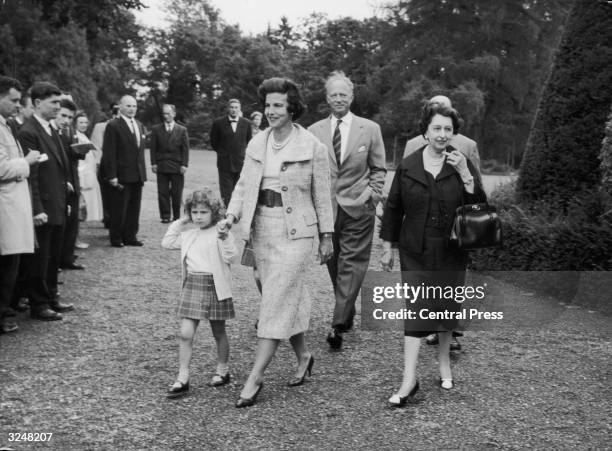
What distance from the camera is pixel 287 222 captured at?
178 inches

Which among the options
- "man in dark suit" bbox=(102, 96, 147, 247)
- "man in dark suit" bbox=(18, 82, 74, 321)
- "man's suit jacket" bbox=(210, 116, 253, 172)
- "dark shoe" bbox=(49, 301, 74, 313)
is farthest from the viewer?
"man's suit jacket" bbox=(210, 116, 253, 172)

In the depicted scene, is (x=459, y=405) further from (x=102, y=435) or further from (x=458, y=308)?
(x=102, y=435)

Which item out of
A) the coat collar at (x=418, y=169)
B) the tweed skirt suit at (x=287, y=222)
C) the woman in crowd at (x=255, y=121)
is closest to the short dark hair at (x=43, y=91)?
the tweed skirt suit at (x=287, y=222)

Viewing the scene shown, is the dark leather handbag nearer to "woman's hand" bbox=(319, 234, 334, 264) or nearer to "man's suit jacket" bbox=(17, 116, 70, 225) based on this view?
"woman's hand" bbox=(319, 234, 334, 264)

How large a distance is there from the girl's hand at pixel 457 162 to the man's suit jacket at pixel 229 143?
858cm

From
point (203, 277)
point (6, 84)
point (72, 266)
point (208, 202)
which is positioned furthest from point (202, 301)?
point (72, 266)

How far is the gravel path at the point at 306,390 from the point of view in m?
3.90

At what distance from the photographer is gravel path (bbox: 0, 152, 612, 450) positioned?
3898 millimetres

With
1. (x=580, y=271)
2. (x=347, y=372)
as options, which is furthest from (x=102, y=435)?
(x=580, y=271)

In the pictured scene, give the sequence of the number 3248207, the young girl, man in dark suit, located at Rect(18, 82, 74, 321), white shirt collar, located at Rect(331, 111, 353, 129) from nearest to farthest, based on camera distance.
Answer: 1. the number 3248207
2. the young girl
3. white shirt collar, located at Rect(331, 111, 353, 129)
4. man in dark suit, located at Rect(18, 82, 74, 321)

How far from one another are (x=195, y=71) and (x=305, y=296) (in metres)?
58.9

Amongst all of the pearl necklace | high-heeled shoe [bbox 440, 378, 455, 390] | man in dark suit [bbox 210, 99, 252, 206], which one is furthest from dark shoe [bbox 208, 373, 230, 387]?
man in dark suit [bbox 210, 99, 252, 206]

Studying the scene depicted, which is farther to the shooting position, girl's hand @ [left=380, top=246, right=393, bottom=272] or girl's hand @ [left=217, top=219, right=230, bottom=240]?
girl's hand @ [left=380, top=246, right=393, bottom=272]

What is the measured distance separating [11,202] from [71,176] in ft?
7.70
